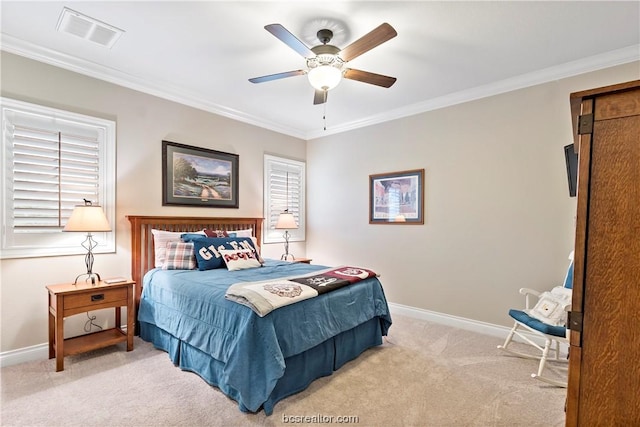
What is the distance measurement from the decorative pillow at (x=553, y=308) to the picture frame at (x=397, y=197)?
5.32 feet

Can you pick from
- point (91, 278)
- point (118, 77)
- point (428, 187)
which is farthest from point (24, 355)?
point (428, 187)

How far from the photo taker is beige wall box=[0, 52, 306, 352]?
2.71 metres

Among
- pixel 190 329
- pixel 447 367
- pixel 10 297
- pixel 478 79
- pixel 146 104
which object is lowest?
pixel 447 367

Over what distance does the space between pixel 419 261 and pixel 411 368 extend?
163 centimetres

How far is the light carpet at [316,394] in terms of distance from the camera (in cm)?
198

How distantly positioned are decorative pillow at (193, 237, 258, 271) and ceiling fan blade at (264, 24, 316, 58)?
6.97 feet

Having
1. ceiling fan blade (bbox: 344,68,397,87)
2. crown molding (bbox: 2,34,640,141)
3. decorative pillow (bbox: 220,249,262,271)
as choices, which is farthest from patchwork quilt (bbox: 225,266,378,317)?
crown molding (bbox: 2,34,640,141)

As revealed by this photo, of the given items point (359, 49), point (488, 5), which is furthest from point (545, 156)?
point (359, 49)

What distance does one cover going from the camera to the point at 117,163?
10.8 ft

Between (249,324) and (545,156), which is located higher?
(545,156)

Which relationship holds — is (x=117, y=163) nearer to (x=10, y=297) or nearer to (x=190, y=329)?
(x=10, y=297)

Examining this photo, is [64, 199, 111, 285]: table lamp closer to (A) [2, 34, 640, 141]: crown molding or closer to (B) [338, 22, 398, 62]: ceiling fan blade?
(A) [2, 34, 640, 141]: crown molding

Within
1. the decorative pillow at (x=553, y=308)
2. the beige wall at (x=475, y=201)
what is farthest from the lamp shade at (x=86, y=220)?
the decorative pillow at (x=553, y=308)

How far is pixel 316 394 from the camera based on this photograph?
7.43 feet
